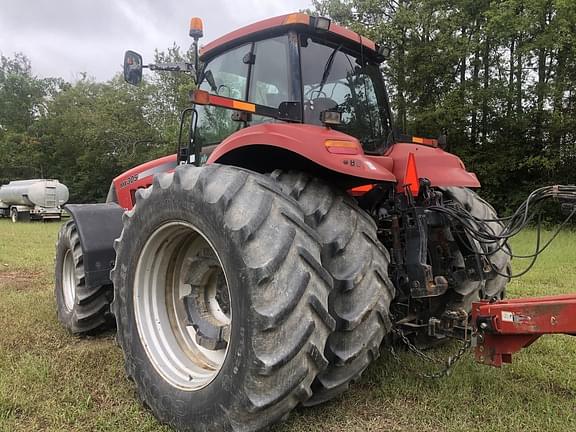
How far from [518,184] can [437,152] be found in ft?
52.8

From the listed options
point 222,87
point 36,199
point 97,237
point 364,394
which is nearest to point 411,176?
point 364,394

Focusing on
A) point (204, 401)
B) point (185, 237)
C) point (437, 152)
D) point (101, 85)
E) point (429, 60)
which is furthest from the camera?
point (101, 85)

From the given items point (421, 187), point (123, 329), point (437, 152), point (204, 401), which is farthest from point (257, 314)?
point (437, 152)

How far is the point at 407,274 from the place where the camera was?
2783mm

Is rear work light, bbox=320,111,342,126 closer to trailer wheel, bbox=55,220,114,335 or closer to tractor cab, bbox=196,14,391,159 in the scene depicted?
tractor cab, bbox=196,14,391,159

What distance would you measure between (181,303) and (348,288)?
3.95 ft

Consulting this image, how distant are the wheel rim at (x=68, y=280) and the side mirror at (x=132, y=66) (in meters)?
1.68

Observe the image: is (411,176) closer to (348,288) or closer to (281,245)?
(348,288)

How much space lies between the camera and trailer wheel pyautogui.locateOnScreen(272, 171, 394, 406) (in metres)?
2.40

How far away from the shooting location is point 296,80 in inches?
120

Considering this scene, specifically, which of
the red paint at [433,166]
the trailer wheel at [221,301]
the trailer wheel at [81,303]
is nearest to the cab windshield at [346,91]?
the red paint at [433,166]

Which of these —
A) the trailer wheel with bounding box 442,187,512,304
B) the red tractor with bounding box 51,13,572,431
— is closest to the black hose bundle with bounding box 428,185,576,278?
the red tractor with bounding box 51,13,572,431

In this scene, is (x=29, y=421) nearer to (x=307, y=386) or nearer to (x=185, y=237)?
(x=185, y=237)

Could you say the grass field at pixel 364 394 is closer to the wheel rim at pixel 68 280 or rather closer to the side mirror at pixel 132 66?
the wheel rim at pixel 68 280
